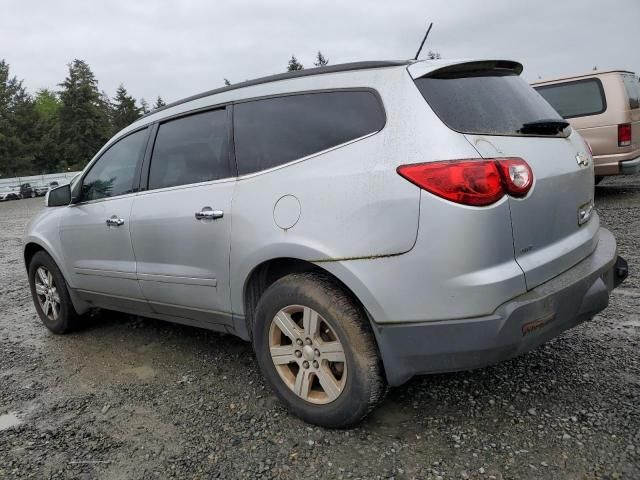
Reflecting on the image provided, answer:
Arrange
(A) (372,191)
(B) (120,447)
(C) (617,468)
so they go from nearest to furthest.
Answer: (C) (617,468) → (A) (372,191) → (B) (120,447)

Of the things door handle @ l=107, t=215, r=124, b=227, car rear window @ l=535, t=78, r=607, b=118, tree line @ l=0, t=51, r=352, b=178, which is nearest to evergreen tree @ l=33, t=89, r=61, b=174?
tree line @ l=0, t=51, r=352, b=178

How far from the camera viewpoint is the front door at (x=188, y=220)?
293 centimetres

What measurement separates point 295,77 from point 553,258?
62.7 inches

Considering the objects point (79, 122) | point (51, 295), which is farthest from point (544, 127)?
point (79, 122)

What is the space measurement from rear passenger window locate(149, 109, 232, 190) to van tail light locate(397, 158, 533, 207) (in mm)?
1219

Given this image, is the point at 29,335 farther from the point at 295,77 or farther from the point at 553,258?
the point at 553,258

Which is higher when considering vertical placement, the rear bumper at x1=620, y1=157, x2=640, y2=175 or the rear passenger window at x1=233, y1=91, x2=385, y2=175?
the rear passenger window at x1=233, y1=91, x2=385, y2=175

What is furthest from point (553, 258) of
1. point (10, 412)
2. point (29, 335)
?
point (29, 335)

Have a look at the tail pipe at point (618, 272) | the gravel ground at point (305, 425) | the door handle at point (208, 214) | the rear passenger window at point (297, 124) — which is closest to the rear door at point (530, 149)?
the tail pipe at point (618, 272)

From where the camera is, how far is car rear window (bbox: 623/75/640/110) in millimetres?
7812

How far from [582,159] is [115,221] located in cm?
292

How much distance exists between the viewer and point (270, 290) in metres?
2.64

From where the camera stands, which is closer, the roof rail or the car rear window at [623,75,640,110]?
the roof rail

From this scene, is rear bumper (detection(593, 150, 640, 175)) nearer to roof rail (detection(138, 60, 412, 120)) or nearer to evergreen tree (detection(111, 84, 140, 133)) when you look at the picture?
roof rail (detection(138, 60, 412, 120))
